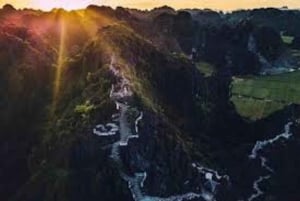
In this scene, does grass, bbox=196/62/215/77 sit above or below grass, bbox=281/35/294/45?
below

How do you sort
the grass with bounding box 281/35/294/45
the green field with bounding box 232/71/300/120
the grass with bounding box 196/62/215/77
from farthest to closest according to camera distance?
the grass with bounding box 281/35/294/45 → the grass with bounding box 196/62/215/77 → the green field with bounding box 232/71/300/120

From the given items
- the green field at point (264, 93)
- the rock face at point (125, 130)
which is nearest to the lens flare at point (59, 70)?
the rock face at point (125, 130)

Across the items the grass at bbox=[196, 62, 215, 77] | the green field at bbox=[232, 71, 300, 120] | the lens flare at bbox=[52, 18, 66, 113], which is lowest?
the grass at bbox=[196, 62, 215, 77]

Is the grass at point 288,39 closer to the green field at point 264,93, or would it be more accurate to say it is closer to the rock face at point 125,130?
the green field at point 264,93

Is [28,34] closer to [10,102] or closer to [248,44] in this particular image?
[10,102]

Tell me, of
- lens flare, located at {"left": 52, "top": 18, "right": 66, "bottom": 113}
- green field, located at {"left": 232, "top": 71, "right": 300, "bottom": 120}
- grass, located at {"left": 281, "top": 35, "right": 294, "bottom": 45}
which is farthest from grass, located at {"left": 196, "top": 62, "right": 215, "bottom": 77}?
grass, located at {"left": 281, "top": 35, "right": 294, "bottom": 45}

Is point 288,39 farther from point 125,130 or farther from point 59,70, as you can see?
point 125,130

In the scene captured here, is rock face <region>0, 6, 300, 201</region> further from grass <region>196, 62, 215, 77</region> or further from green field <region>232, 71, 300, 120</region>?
grass <region>196, 62, 215, 77</region>
